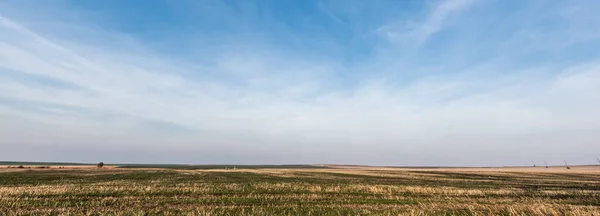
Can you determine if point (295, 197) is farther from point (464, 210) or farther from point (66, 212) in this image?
point (66, 212)

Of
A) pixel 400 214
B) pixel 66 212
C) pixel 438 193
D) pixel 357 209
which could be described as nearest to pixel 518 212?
pixel 400 214

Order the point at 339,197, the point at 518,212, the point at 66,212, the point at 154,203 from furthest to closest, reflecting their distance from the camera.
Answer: the point at 339,197 → the point at 154,203 → the point at 518,212 → the point at 66,212

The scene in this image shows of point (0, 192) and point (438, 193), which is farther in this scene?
point (438, 193)

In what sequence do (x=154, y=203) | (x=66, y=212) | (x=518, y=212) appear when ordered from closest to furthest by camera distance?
(x=66, y=212) → (x=518, y=212) → (x=154, y=203)

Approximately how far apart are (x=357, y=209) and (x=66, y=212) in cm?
1698

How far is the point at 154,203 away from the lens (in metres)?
22.6

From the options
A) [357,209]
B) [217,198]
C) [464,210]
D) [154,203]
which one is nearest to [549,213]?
[464,210]

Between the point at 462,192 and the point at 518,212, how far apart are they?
1274 centimetres

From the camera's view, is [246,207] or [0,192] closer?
[246,207]

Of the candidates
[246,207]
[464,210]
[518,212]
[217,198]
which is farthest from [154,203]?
[518,212]

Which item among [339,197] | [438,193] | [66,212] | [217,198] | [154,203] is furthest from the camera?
[438,193]

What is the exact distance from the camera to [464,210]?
70.9 ft

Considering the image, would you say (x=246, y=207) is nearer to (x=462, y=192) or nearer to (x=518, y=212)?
(x=518, y=212)

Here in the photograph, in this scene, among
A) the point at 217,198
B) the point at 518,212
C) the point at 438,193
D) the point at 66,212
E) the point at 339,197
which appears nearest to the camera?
the point at 66,212
